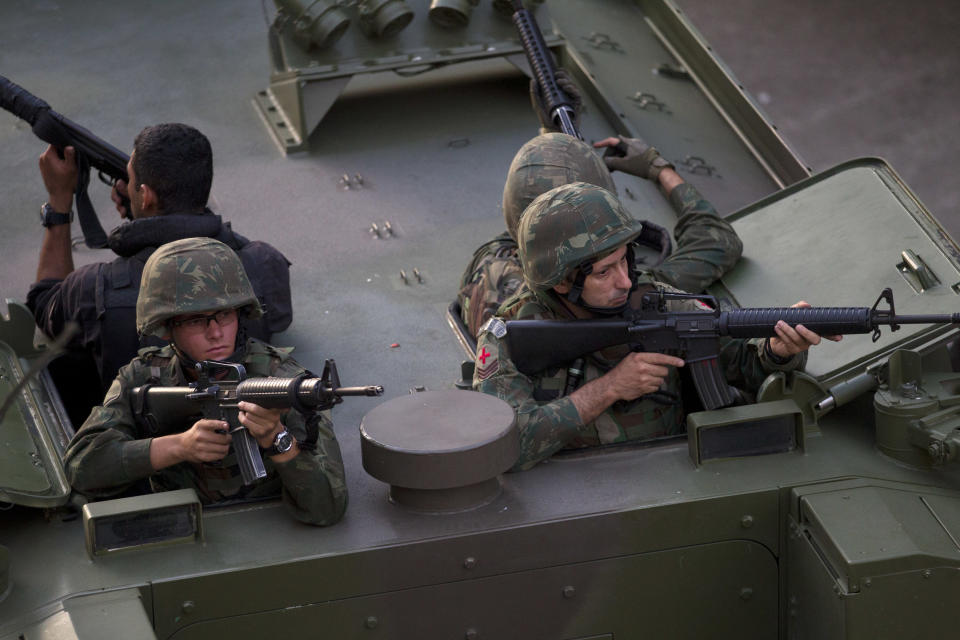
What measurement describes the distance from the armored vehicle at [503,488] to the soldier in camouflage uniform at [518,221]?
0.33 feet

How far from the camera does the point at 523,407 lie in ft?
13.4

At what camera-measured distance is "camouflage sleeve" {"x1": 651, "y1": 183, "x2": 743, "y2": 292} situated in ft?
15.5

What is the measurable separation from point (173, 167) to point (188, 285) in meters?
0.80

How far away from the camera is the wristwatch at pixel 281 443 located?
3680 millimetres

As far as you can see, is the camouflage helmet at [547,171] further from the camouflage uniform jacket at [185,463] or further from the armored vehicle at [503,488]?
the camouflage uniform jacket at [185,463]

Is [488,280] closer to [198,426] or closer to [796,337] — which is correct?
[796,337]

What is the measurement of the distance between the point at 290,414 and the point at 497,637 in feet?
2.56

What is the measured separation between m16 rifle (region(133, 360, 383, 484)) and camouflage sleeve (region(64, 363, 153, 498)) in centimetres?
5

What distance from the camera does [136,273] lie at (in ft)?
14.5

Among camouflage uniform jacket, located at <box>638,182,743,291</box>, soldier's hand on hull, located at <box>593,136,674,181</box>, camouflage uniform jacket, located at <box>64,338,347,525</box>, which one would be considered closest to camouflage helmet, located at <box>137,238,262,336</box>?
camouflage uniform jacket, located at <box>64,338,347,525</box>

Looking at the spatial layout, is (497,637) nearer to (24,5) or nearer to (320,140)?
(320,140)

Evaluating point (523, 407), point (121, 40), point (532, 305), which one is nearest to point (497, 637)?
point (523, 407)

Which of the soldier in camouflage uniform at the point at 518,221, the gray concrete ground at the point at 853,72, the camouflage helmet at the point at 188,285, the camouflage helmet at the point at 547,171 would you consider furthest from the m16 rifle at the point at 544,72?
the gray concrete ground at the point at 853,72

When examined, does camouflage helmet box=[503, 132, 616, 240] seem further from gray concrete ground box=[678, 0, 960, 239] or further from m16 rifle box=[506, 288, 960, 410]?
gray concrete ground box=[678, 0, 960, 239]
